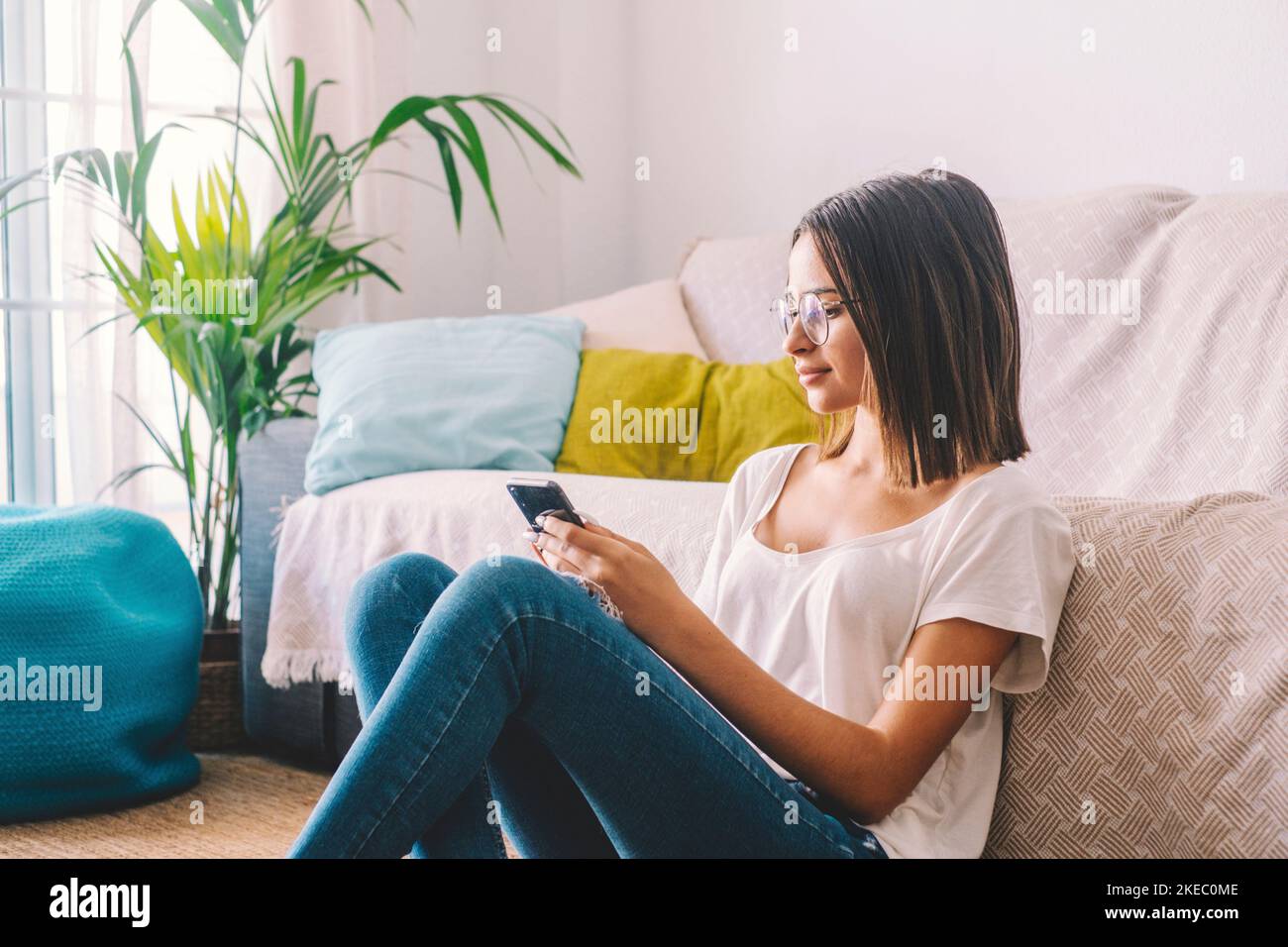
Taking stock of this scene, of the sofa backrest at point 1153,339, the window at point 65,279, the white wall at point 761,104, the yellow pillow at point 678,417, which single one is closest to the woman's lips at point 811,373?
the sofa backrest at point 1153,339

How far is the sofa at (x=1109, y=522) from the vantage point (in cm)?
103

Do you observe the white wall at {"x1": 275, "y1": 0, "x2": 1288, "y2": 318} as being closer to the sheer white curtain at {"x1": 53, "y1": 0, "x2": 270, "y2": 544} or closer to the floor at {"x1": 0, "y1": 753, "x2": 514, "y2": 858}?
the sheer white curtain at {"x1": 53, "y1": 0, "x2": 270, "y2": 544}

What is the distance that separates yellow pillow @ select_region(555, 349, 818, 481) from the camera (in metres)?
2.13

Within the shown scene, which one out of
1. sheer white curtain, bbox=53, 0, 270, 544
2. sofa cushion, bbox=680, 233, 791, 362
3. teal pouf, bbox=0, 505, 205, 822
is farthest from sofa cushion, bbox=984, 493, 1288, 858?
sheer white curtain, bbox=53, 0, 270, 544

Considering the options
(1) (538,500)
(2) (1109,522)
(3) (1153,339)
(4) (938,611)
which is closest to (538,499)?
(1) (538,500)

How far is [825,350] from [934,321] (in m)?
0.10

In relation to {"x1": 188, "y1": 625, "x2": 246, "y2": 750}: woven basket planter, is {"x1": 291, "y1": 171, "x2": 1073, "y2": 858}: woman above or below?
above

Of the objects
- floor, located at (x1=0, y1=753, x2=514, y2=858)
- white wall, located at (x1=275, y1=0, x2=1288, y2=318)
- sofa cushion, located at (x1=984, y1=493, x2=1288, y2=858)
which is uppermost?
white wall, located at (x1=275, y1=0, x2=1288, y2=318)

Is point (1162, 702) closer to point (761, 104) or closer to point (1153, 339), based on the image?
point (1153, 339)

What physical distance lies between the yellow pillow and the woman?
0.89 m

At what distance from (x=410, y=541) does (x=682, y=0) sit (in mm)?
1548

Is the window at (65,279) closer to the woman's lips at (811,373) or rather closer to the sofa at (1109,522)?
the sofa at (1109,522)

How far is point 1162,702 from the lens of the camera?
1.05 metres

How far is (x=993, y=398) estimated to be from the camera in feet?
3.64
